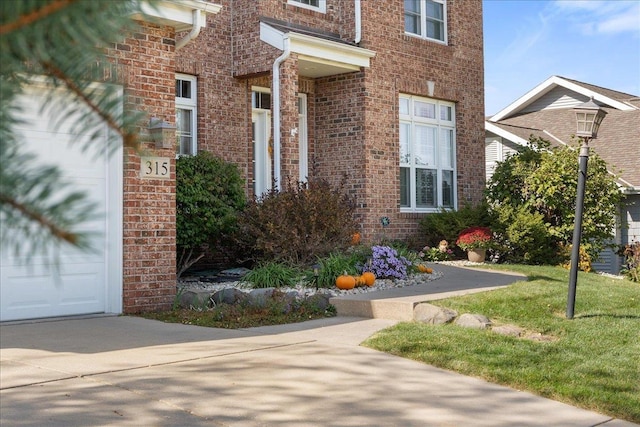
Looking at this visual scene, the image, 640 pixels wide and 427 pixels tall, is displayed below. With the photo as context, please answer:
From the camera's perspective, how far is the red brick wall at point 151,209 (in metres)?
9.72

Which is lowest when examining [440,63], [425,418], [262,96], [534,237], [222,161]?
[425,418]

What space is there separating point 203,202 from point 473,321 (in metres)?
5.12

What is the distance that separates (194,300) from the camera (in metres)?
10.2

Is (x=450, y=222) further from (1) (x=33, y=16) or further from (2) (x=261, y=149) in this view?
(1) (x=33, y=16)

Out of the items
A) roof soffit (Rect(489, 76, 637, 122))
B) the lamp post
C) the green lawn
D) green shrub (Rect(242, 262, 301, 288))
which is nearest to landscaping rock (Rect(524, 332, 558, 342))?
the green lawn

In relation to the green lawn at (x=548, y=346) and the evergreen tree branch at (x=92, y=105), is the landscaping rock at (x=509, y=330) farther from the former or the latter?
the evergreen tree branch at (x=92, y=105)

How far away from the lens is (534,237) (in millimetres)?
15430

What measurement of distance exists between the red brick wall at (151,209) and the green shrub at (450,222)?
7.11 m

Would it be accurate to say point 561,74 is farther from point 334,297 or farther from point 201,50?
point 334,297

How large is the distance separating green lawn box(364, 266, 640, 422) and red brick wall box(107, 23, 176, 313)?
3.26 meters

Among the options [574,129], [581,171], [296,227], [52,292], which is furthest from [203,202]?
[574,129]

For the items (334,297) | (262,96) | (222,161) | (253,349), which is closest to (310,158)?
(262,96)

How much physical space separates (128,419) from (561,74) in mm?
22843

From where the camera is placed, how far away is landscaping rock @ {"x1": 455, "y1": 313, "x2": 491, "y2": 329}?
8.80m
